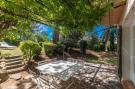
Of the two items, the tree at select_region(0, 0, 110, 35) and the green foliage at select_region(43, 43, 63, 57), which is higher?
the tree at select_region(0, 0, 110, 35)

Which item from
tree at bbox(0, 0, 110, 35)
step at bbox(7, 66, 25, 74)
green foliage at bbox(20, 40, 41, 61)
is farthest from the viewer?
green foliage at bbox(20, 40, 41, 61)

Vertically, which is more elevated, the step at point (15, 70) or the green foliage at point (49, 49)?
the green foliage at point (49, 49)

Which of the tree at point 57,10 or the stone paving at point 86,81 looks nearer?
the tree at point 57,10

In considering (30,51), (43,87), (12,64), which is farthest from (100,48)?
(43,87)

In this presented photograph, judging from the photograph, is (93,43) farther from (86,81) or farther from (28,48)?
(86,81)

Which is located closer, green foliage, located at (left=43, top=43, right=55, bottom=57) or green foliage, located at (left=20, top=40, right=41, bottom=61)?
green foliage, located at (left=20, top=40, right=41, bottom=61)

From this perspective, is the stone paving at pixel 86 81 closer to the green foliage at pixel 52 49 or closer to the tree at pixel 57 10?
the tree at pixel 57 10

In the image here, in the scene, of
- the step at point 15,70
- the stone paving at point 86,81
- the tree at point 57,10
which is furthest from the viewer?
the step at point 15,70

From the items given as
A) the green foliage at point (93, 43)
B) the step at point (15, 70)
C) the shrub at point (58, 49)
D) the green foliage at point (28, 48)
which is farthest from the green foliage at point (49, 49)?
the green foliage at point (93, 43)

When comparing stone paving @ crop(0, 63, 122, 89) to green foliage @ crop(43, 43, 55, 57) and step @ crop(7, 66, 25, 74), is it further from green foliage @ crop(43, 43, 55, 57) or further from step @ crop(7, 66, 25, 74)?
green foliage @ crop(43, 43, 55, 57)

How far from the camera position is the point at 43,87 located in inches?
336

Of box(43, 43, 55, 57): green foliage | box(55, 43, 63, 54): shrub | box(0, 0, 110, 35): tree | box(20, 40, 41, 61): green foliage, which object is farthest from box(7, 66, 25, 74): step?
box(0, 0, 110, 35): tree

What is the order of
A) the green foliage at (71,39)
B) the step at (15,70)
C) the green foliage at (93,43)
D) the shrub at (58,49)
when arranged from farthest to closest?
the green foliage at (93,43) → the green foliage at (71,39) → the shrub at (58,49) → the step at (15,70)

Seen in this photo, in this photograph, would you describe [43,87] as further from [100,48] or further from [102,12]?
[100,48]
